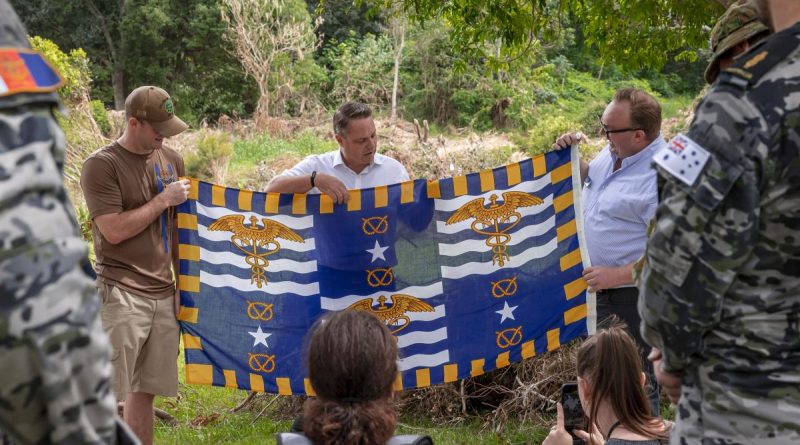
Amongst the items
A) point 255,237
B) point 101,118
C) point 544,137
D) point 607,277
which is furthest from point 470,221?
point 101,118

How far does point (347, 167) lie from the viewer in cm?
534

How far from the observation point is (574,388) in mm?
3553

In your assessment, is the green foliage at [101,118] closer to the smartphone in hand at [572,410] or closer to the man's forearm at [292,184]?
the man's forearm at [292,184]

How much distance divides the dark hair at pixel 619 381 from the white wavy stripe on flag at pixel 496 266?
1684 millimetres

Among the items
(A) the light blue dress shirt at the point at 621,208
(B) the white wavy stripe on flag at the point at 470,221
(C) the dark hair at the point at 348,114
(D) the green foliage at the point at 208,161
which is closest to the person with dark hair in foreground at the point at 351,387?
(A) the light blue dress shirt at the point at 621,208

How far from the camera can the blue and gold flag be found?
5137mm

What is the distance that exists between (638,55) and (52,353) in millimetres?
7207

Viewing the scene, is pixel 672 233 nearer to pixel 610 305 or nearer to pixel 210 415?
pixel 610 305

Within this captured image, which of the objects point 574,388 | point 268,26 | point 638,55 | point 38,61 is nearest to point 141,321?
point 574,388

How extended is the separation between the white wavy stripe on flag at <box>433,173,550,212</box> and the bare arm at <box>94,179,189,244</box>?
151 centimetres

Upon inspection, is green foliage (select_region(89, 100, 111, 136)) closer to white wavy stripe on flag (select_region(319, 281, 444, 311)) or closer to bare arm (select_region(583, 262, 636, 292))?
white wavy stripe on flag (select_region(319, 281, 444, 311))

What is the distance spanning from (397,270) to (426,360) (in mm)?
545

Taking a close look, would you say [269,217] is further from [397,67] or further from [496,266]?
[397,67]

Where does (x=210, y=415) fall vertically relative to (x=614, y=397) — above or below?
below
